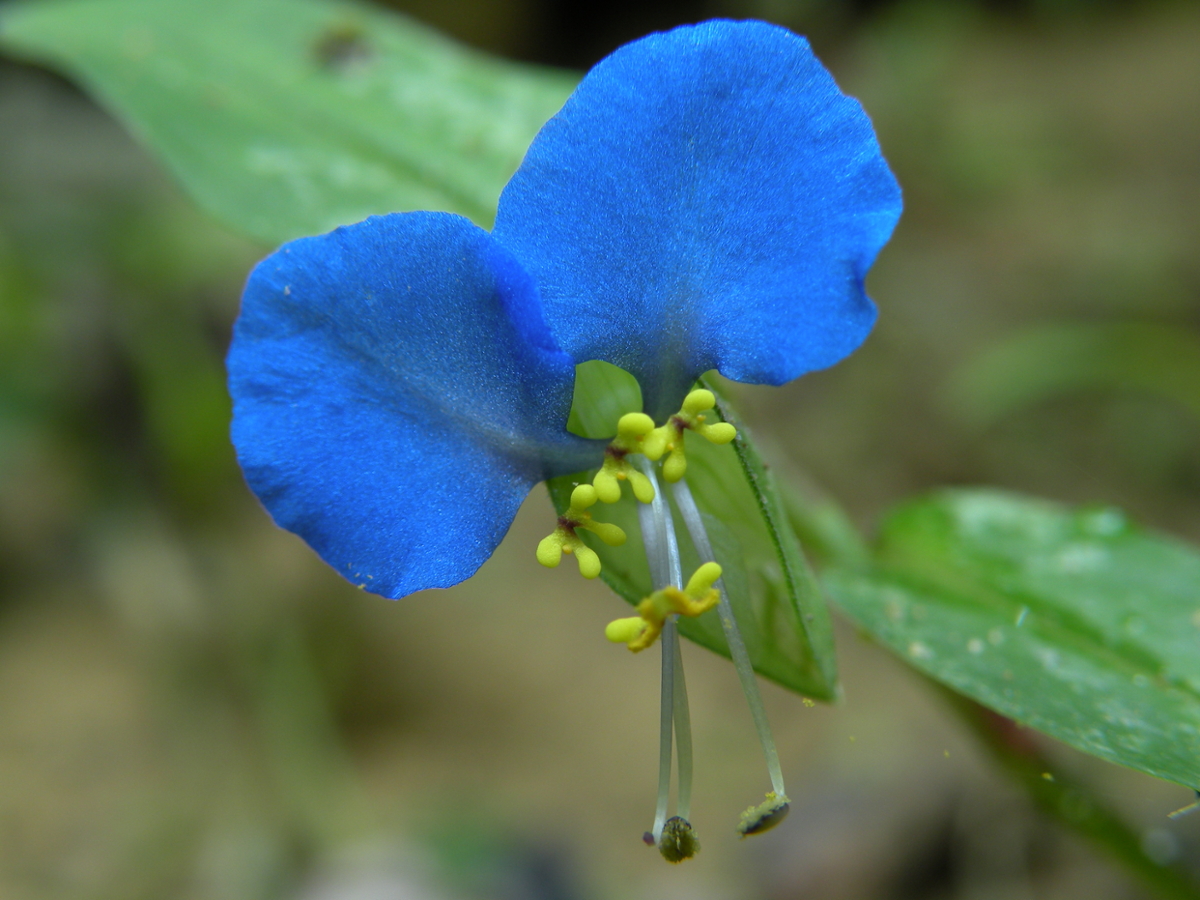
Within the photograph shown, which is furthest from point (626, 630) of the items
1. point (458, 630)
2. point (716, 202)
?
point (458, 630)

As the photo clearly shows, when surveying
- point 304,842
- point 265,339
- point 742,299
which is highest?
point 742,299

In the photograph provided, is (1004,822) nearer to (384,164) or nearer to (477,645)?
(477,645)

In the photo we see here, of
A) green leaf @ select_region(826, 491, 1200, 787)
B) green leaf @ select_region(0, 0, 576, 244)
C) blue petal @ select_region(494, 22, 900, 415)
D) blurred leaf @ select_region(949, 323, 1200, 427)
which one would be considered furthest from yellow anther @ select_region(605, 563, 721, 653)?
blurred leaf @ select_region(949, 323, 1200, 427)

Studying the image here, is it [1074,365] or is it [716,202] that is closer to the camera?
[716,202]

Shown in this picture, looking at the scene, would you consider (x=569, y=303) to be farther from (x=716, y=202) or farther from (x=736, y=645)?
(x=736, y=645)

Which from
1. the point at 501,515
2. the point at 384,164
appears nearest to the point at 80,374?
the point at 384,164

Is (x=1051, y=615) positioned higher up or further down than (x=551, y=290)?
further down
